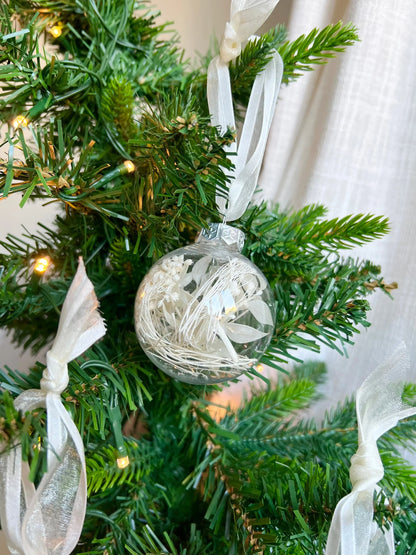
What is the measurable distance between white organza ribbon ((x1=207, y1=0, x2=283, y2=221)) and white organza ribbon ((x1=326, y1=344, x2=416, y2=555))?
14 centimetres

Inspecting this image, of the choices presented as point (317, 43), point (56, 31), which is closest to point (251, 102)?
point (317, 43)

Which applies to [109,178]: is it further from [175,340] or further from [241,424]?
[241,424]

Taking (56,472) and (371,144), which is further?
(371,144)

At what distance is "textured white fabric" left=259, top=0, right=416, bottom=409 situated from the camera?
1.72 feet

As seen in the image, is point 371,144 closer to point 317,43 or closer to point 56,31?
point 317,43

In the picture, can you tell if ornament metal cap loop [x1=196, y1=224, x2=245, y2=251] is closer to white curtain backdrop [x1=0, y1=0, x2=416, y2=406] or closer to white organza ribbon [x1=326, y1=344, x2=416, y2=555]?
white organza ribbon [x1=326, y1=344, x2=416, y2=555]

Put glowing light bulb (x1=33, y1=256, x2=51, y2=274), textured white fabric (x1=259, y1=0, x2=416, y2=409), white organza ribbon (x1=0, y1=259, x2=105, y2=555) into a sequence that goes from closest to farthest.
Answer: white organza ribbon (x1=0, y1=259, x2=105, y2=555)
glowing light bulb (x1=33, y1=256, x2=51, y2=274)
textured white fabric (x1=259, y1=0, x2=416, y2=409)

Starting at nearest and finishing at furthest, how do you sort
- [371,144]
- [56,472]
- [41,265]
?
1. [56,472]
2. [41,265]
3. [371,144]

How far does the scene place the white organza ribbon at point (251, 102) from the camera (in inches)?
12.4

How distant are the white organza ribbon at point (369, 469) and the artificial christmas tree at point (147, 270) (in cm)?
1

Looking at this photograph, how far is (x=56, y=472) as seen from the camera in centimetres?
27

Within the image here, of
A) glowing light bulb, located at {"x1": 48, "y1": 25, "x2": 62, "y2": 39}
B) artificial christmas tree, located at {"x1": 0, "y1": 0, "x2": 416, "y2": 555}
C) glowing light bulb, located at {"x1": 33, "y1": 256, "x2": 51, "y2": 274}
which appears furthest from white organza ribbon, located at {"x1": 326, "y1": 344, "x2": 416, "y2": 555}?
glowing light bulb, located at {"x1": 48, "y1": 25, "x2": 62, "y2": 39}

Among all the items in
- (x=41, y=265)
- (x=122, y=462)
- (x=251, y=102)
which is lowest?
(x=122, y=462)

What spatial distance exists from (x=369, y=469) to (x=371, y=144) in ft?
1.25
